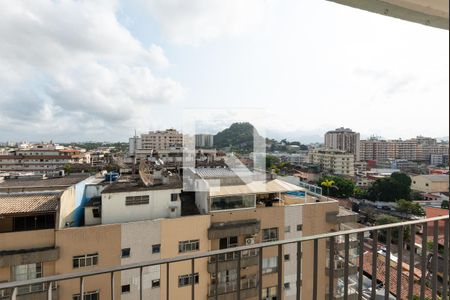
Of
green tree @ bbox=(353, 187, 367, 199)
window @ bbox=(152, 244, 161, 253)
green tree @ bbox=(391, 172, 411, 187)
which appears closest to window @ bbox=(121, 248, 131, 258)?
window @ bbox=(152, 244, 161, 253)

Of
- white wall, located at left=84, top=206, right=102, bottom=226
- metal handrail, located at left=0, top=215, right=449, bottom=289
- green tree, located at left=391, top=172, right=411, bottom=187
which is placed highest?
metal handrail, located at left=0, top=215, right=449, bottom=289

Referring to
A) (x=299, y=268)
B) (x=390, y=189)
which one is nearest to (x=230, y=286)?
(x=299, y=268)

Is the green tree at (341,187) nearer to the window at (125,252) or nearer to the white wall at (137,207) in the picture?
the white wall at (137,207)

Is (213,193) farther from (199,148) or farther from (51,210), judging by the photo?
(51,210)

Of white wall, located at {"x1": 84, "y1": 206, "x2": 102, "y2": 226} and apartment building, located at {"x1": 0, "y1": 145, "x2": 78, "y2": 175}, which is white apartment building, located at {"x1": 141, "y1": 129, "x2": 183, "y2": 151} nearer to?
apartment building, located at {"x1": 0, "y1": 145, "x2": 78, "y2": 175}

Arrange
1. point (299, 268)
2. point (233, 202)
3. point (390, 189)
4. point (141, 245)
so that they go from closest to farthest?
point (299, 268), point (141, 245), point (233, 202), point (390, 189)

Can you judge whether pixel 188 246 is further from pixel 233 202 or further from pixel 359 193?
pixel 359 193
